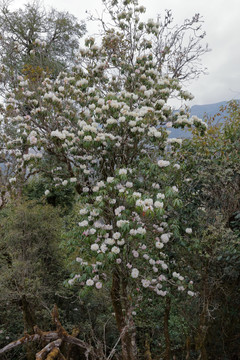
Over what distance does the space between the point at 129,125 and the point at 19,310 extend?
6.86 meters

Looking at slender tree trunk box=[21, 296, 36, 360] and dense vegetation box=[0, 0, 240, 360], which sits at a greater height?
dense vegetation box=[0, 0, 240, 360]

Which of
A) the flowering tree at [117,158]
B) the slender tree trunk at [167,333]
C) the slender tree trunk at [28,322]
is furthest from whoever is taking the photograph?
the slender tree trunk at [28,322]

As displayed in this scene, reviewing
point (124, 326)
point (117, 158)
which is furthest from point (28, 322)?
point (117, 158)

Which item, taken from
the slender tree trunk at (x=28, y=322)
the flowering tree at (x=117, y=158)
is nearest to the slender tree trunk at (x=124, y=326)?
the flowering tree at (x=117, y=158)

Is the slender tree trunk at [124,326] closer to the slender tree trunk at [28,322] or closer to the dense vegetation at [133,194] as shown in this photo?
the dense vegetation at [133,194]

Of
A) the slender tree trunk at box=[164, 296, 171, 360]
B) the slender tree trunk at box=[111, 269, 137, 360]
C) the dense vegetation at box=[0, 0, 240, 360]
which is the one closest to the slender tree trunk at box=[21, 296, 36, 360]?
the dense vegetation at box=[0, 0, 240, 360]

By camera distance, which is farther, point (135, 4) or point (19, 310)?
point (19, 310)

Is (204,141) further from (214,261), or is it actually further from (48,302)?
(48,302)

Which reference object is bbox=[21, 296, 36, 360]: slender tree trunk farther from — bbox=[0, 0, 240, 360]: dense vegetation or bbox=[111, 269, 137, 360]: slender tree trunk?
bbox=[111, 269, 137, 360]: slender tree trunk

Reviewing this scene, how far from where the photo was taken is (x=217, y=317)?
19.4 feet

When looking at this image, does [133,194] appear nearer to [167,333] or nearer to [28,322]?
[167,333]

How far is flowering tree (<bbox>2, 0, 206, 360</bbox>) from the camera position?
13.6 feet

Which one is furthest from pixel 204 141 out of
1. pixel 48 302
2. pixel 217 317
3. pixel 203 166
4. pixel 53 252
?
pixel 48 302

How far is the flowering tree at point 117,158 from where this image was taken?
4137 mm
